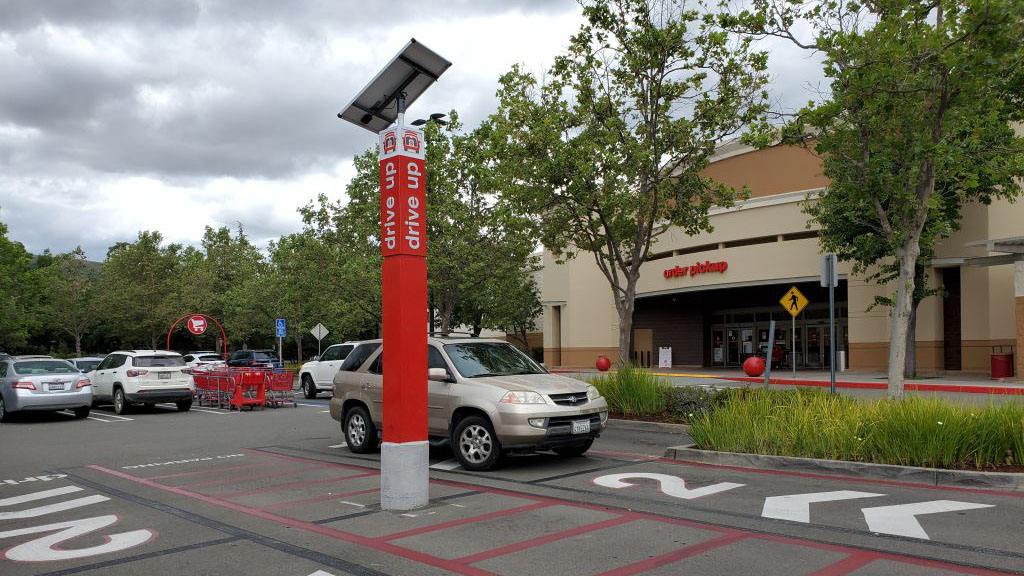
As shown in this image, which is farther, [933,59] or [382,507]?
[933,59]

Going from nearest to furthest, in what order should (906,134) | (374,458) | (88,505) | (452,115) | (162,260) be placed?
(88,505) < (374,458) < (906,134) < (452,115) < (162,260)

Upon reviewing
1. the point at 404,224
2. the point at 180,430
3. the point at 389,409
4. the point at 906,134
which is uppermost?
the point at 906,134

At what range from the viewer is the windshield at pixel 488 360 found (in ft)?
34.9

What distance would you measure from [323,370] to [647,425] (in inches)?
542

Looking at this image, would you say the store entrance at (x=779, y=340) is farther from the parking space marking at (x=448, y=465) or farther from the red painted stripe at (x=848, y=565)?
the red painted stripe at (x=848, y=565)

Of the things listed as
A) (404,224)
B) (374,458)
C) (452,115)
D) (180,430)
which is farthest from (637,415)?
(452,115)

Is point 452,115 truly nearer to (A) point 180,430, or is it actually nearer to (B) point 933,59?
(A) point 180,430

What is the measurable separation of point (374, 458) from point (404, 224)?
15.6ft

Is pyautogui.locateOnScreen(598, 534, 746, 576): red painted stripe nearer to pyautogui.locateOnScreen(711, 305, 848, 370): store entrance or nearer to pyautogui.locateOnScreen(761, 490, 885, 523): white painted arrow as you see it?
pyautogui.locateOnScreen(761, 490, 885, 523): white painted arrow

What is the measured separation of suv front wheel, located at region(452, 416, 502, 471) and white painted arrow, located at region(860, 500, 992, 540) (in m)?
4.33

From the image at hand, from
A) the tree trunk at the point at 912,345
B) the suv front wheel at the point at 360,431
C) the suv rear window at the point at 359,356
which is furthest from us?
the tree trunk at the point at 912,345

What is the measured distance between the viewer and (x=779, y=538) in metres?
6.33

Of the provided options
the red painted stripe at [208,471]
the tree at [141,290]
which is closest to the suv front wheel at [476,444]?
the red painted stripe at [208,471]

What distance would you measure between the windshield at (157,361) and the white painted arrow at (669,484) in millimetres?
14617
